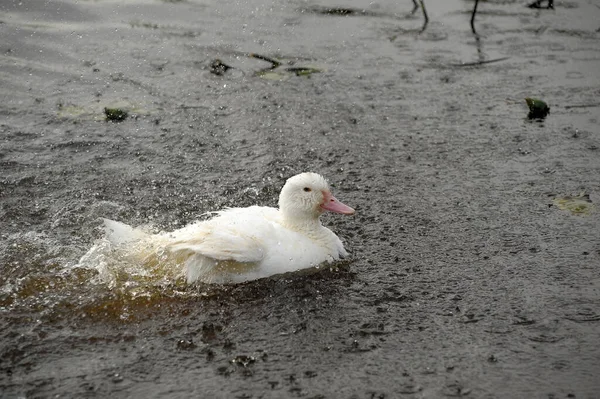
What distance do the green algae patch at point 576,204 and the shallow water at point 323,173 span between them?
0.08 m

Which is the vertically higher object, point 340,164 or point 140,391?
point 340,164

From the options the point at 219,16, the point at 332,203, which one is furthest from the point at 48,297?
the point at 219,16

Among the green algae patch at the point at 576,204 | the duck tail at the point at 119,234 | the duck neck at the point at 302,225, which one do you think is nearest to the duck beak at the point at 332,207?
the duck neck at the point at 302,225

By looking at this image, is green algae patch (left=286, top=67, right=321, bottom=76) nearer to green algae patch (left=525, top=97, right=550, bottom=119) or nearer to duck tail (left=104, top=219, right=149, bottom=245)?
green algae patch (left=525, top=97, right=550, bottom=119)

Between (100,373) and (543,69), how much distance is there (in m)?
7.83

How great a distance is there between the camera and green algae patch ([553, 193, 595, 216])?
7.38 m

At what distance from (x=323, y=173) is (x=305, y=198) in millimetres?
1483

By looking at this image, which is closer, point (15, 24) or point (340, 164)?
point (340, 164)

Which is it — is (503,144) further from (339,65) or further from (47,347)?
(47,347)

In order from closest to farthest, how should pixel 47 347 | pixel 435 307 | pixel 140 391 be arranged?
pixel 140 391 → pixel 47 347 → pixel 435 307

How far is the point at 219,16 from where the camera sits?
1204 cm

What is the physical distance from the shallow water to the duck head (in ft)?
1.65

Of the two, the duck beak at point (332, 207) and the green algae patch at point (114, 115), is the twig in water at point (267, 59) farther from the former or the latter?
the duck beak at point (332, 207)

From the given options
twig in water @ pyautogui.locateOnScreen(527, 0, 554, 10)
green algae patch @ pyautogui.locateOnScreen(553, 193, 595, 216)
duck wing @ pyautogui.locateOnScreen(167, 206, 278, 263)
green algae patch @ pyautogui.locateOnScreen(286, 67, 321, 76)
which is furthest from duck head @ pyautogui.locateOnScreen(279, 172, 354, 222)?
twig in water @ pyautogui.locateOnScreen(527, 0, 554, 10)
